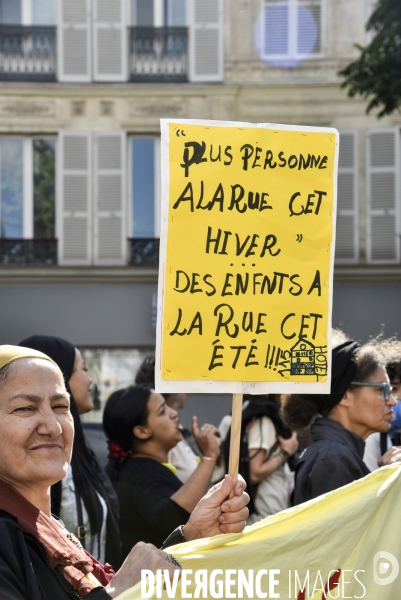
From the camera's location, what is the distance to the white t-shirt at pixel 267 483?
477cm

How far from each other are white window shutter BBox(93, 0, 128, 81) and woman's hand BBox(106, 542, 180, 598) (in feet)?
40.2

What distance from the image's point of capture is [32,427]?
7.32ft

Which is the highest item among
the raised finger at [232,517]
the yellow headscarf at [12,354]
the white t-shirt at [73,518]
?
the yellow headscarf at [12,354]

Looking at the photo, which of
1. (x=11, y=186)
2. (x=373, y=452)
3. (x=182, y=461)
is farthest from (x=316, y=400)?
(x=11, y=186)

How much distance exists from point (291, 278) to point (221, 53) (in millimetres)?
11707

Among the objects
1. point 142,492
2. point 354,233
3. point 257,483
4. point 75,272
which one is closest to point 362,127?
point 354,233

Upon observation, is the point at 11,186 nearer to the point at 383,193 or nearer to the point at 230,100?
the point at 230,100

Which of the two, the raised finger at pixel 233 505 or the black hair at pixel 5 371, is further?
the raised finger at pixel 233 505

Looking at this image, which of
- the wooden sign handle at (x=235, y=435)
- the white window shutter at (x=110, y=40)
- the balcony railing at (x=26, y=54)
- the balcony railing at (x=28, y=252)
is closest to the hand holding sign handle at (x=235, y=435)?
the wooden sign handle at (x=235, y=435)

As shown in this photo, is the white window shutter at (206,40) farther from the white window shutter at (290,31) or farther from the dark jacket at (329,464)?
the dark jacket at (329,464)

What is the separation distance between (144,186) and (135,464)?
32.9 ft

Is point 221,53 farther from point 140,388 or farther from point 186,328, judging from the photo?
point 186,328

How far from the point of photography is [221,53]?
13.6m

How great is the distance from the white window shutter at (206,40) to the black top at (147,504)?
10465 millimetres
